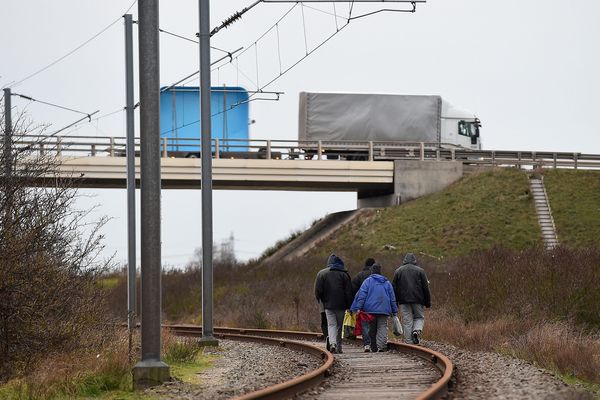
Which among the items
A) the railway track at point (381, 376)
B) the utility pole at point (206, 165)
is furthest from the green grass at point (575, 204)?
the railway track at point (381, 376)

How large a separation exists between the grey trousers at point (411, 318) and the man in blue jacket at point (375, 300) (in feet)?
3.62

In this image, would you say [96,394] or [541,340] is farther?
[541,340]

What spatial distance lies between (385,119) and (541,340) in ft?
140

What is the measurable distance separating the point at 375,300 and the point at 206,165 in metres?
7.04

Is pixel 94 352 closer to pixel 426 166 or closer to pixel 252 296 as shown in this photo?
pixel 252 296

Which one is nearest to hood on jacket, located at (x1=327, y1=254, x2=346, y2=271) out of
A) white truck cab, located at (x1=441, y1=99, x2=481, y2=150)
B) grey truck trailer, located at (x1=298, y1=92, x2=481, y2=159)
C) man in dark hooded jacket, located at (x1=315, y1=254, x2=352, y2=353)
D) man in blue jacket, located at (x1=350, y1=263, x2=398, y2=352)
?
man in dark hooded jacket, located at (x1=315, y1=254, x2=352, y2=353)

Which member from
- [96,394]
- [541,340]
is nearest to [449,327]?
[541,340]

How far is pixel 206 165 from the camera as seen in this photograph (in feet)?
89.6

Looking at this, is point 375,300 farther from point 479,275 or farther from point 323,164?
point 323,164

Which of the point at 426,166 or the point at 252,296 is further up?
the point at 426,166

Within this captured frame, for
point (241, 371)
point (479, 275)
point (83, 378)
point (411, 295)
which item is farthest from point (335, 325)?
point (479, 275)

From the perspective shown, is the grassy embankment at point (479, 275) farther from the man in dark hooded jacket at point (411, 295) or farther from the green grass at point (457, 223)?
the man in dark hooded jacket at point (411, 295)

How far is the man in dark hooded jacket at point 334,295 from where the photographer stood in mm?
21578

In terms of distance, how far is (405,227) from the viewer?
5728 cm
